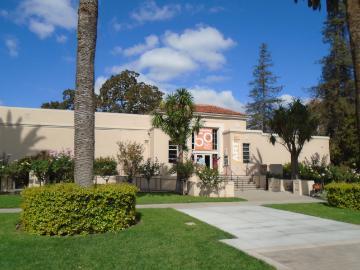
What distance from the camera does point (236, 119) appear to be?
3441 cm

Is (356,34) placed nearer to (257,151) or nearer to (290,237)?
(290,237)

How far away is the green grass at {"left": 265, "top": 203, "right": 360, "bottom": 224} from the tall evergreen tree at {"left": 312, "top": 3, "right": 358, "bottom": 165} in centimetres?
2149

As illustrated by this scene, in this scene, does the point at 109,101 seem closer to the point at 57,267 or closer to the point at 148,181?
the point at 148,181

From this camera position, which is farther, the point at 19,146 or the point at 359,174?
the point at 19,146

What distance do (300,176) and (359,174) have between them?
202 inches

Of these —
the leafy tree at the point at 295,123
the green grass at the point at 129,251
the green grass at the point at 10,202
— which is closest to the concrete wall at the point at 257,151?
the leafy tree at the point at 295,123

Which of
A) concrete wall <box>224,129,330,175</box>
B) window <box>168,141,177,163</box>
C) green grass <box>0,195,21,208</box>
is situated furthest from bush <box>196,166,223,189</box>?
concrete wall <box>224,129,330,175</box>

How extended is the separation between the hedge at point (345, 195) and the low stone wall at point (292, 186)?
671cm

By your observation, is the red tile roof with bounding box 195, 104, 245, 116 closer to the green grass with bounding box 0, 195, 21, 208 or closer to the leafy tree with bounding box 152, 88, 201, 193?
the leafy tree with bounding box 152, 88, 201, 193

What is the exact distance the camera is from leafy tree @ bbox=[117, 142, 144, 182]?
2723 centimetres

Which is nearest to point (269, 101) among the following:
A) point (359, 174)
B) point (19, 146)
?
point (359, 174)

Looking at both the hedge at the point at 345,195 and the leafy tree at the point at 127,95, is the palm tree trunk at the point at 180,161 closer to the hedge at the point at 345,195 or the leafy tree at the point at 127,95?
the hedge at the point at 345,195

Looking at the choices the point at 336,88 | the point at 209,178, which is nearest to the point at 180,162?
the point at 209,178

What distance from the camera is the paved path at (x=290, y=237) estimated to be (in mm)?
7215
